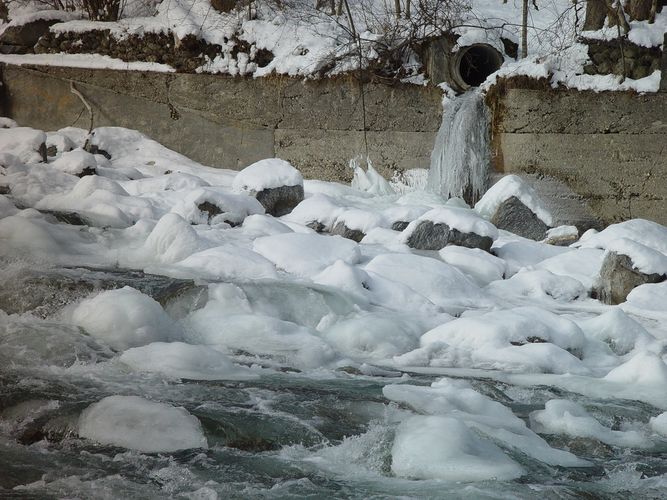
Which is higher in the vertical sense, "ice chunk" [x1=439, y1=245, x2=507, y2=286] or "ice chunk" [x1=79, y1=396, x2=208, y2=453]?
"ice chunk" [x1=79, y1=396, x2=208, y2=453]

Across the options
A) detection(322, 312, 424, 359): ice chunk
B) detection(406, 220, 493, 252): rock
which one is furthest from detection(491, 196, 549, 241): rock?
detection(322, 312, 424, 359): ice chunk

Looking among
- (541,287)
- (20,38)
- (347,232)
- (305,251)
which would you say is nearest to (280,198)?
(347,232)

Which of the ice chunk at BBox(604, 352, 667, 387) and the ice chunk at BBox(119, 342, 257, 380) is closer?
the ice chunk at BBox(119, 342, 257, 380)

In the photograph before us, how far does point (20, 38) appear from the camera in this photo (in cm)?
1172

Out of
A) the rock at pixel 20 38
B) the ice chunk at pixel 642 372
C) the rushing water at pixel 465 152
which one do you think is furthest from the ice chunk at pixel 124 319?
the rock at pixel 20 38

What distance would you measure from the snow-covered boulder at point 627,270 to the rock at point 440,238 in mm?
1292

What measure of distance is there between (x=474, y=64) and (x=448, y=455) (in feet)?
28.1

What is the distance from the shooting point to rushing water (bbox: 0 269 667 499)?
310 centimetres

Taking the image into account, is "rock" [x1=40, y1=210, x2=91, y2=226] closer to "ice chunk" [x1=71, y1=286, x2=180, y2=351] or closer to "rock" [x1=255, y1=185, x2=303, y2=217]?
"rock" [x1=255, y1=185, x2=303, y2=217]

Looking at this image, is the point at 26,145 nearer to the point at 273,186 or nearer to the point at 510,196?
the point at 273,186

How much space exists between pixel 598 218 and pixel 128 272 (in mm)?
6156

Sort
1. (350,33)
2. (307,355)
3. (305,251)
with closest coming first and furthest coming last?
1. (307,355)
2. (305,251)
3. (350,33)

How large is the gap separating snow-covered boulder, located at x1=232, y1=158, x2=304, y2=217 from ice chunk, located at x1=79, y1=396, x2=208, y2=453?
18.9 ft

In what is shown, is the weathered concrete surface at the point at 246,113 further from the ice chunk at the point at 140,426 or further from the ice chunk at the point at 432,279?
the ice chunk at the point at 140,426
